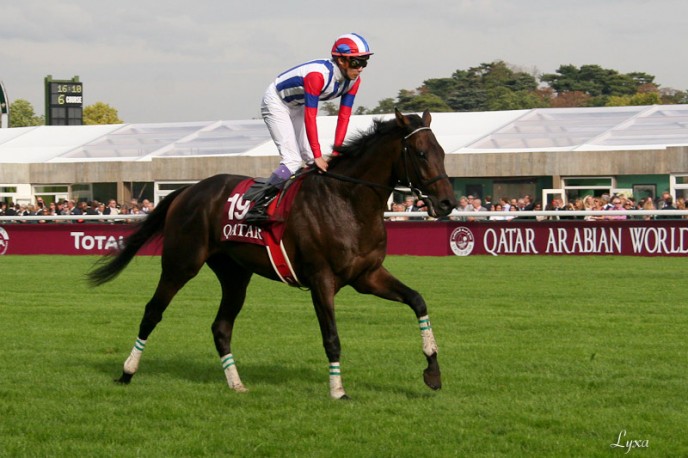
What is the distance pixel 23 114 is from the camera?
9788 cm

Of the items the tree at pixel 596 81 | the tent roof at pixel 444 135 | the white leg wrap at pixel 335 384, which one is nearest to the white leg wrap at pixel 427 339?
the white leg wrap at pixel 335 384

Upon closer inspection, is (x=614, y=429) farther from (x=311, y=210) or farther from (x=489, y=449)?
(x=311, y=210)

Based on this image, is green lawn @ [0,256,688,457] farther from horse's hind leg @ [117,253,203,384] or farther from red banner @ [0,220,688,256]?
red banner @ [0,220,688,256]

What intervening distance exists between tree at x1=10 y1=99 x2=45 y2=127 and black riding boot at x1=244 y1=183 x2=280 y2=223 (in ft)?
300

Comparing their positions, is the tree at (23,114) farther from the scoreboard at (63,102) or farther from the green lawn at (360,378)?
the green lawn at (360,378)

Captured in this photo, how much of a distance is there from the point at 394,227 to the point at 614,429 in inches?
731

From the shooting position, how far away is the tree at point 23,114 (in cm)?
9606

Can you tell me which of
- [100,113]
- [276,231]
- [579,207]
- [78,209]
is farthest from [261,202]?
[100,113]

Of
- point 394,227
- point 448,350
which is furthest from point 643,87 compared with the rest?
point 448,350

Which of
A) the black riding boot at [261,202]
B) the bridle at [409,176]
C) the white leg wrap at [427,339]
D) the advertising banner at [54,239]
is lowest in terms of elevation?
the advertising banner at [54,239]

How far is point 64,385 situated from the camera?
8.03m

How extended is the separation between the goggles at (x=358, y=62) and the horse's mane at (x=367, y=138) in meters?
0.41

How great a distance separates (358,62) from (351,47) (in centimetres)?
13

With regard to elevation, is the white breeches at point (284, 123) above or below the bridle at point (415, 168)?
above
